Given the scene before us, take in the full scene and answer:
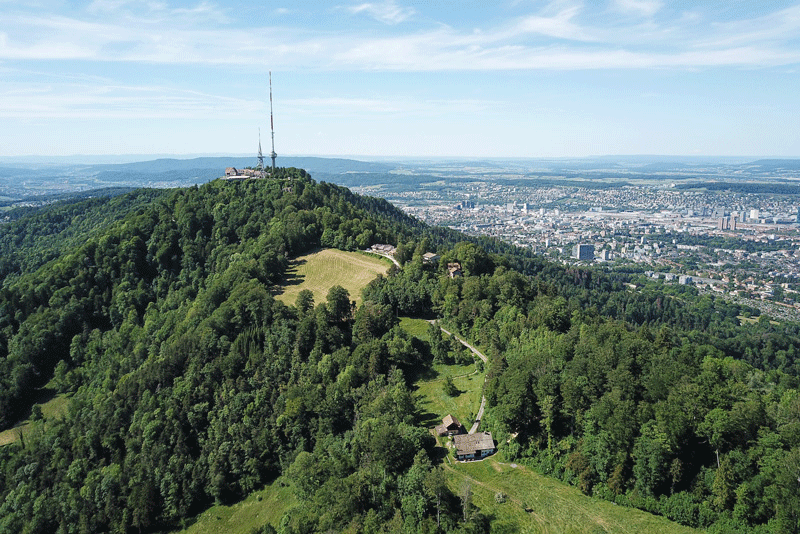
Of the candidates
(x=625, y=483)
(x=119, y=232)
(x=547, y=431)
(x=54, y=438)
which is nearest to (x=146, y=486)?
(x=54, y=438)

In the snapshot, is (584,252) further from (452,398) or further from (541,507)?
(541,507)

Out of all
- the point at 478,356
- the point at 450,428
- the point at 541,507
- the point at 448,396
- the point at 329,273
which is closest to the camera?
the point at 541,507

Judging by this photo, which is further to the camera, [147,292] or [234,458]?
[147,292]

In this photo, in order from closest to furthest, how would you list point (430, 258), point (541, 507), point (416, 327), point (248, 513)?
point (541, 507)
point (248, 513)
point (416, 327)
point (430, 258)

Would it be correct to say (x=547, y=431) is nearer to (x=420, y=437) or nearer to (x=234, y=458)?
(x=420, y=437)

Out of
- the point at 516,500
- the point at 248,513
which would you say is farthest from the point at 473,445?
the point at 248,513

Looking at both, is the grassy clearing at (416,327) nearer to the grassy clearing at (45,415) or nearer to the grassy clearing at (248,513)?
the grassy clearing at (248,513)
